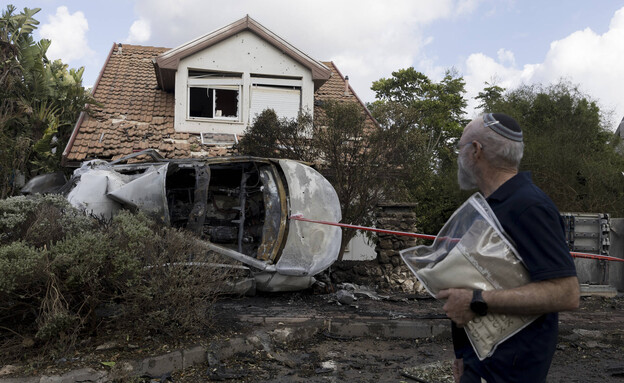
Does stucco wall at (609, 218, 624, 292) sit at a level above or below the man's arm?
below

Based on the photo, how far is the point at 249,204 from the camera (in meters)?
9.53

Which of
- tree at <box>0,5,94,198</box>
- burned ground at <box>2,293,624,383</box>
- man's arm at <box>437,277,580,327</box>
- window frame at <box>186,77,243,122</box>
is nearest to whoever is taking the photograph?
man's arm at <box>437,277,580,327</box>

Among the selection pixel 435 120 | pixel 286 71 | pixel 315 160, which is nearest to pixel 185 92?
pixel 286 71

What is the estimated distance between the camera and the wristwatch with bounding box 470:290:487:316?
2.01 m

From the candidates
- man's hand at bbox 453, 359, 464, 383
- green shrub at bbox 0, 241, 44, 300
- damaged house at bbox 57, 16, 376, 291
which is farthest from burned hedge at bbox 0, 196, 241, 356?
man's hand at bbox 453, 359, 464, 383

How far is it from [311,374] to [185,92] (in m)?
11.3

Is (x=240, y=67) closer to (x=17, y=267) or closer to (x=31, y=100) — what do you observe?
(x=31, y=100)

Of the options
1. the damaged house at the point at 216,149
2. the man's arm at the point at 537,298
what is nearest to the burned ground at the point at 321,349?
the damaged house at the point at 216,149

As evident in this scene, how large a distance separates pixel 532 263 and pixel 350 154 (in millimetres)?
8778

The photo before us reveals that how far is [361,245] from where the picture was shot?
16594mm

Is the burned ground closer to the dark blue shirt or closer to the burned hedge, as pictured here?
the burned hedge

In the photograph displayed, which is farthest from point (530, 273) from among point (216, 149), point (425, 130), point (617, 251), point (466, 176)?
point (425, 130)

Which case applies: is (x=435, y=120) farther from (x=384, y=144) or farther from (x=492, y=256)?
(x=492, y=256)

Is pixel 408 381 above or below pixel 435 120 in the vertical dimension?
below
